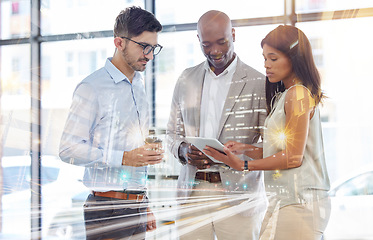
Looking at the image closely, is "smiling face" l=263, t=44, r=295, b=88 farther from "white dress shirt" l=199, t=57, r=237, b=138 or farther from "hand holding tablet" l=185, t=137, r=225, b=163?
"hand holding tablet" l=185, t=137, r=225, b=163

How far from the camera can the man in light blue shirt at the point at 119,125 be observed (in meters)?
1.09

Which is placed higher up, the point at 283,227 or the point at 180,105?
the point at 180,105

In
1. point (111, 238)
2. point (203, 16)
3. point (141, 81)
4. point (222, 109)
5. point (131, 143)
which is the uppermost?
point (203, 16)

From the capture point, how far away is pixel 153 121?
1129 mm

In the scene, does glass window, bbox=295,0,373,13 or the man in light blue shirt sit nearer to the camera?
glass window, bbox=295,0,373,13

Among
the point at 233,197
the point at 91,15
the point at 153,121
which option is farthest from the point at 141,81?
the point at 233,197

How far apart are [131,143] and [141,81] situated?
235mm

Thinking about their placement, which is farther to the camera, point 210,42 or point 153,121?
point 153,121

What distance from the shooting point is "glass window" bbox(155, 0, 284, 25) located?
3.38ft

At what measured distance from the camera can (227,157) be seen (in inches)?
40.1

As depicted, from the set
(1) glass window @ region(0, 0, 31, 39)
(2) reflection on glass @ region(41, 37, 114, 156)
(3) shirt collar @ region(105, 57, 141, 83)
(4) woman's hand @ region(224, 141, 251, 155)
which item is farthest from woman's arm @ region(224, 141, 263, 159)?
(1) glass window @ region(0, 0, 31, 39)

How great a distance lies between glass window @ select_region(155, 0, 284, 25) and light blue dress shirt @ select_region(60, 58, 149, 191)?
0.85ft

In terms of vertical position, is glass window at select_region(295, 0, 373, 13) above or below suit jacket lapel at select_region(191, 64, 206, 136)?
above

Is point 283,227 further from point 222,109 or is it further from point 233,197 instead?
point 222,109
